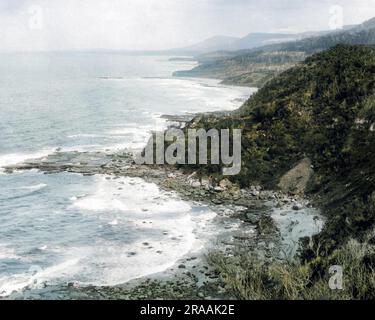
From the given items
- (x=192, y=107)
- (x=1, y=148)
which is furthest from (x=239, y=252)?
(x=192, y=107)

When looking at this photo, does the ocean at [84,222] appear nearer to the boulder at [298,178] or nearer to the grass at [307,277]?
the grass at [307,277]

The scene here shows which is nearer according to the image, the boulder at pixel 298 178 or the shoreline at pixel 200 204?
the shoreline at pixel 200 204

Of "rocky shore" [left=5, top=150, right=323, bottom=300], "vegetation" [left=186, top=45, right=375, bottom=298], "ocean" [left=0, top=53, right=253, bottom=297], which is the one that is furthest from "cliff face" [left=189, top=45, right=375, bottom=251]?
"ocean" [left=0, top=53, right=253, bottom=297]

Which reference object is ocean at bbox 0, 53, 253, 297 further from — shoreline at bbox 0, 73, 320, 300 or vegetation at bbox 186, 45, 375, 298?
vegetation at bbox 186, 45, 375, 298

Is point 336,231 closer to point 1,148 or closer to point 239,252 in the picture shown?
point 239,252

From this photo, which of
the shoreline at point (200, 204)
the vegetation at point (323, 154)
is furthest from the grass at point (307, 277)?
the shoreline at point (200, 204)
